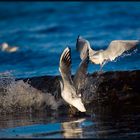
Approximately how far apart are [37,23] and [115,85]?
800 inches

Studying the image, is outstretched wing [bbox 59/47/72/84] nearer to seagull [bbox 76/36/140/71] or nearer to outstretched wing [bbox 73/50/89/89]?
outstretched wing [bbox 73/50/89/89]

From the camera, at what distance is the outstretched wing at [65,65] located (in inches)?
499

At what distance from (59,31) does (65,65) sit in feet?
52.9

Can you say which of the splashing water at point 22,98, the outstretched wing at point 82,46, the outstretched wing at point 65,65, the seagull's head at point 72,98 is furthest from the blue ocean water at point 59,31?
the outstretched wing at point 65,65

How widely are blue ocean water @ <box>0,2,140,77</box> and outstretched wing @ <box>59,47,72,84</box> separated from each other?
3.79m

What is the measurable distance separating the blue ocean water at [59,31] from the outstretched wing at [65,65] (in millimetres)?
3795

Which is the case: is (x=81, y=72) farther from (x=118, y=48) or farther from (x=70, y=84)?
(x=118, y=48)

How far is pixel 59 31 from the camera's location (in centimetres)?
2886

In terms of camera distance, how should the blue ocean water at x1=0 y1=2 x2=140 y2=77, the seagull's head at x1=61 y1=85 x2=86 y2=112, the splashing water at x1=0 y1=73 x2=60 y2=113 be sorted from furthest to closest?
the blue ocean water at x1=0 y1=2 x2=140 y2=77, the splashing water at x1=0 y1=73 x2=60 y2=113, the seagull's head at x1=61 y1=85 x2=86 y2=112

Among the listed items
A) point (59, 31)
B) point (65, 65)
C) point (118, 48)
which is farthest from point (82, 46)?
point (59, 31)

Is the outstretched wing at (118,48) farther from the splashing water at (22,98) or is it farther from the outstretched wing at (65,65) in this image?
the outstretched wing at (65,65)

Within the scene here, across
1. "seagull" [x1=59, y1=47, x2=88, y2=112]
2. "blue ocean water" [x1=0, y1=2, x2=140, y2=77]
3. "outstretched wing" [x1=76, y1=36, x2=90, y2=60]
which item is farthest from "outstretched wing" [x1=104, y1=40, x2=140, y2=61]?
"blue ocean water" [x1=0, y1=2, x2=140, y2=77]

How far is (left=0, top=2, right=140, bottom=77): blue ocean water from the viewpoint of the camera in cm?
1912

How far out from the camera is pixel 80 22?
31516 millimetres
